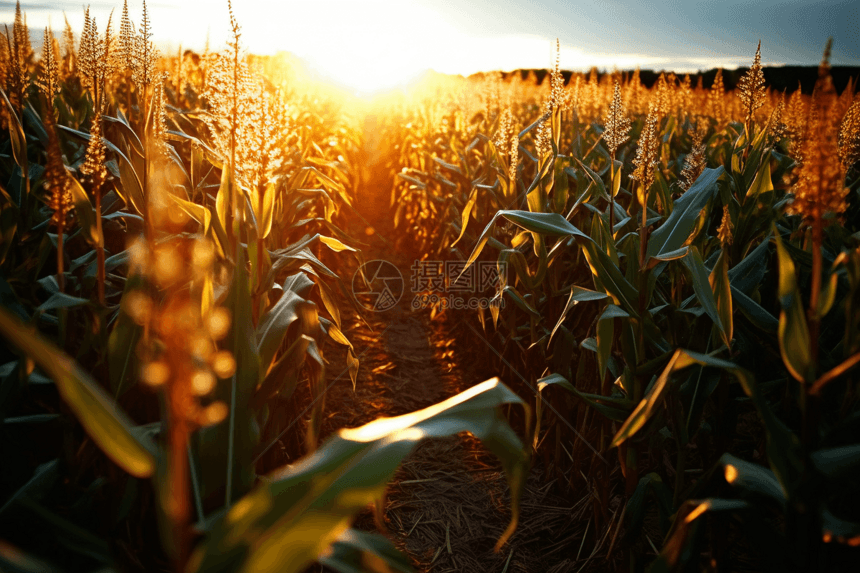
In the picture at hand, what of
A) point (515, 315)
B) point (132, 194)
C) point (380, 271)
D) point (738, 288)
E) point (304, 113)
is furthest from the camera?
point (304, 113)

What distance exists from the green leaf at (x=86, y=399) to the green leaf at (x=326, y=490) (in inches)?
5.8

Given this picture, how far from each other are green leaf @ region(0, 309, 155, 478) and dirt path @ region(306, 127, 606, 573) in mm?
1394

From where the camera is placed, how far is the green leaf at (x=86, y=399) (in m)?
0.53

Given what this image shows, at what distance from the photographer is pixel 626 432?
1095 millimetres

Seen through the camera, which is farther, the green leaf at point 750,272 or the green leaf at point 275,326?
the green leaf at point 750,272

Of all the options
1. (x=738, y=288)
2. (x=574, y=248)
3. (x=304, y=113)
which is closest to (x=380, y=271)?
(x=304, y=113)

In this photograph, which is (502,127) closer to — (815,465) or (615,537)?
(615,537)

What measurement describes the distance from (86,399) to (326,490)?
0.30 metres

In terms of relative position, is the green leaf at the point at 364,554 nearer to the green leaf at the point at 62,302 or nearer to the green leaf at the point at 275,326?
the green leaf at the point at 275,326

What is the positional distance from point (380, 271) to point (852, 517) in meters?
4.49

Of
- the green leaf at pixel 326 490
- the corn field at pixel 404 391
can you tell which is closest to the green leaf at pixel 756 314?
the corn field at pixel 404 391

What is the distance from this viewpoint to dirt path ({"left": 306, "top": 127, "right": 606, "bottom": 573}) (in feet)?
6.43

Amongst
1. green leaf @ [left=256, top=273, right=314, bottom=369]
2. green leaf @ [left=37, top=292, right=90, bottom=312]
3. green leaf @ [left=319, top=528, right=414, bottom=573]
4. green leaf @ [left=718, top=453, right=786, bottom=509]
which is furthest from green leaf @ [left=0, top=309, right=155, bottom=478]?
green leaf @ [left=718, top=453, right=786, bottom=509]

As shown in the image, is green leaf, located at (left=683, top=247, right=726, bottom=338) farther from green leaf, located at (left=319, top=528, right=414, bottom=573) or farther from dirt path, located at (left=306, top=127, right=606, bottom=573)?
dirt path, located at (left=306, top=127, right=606, bottom=573)
